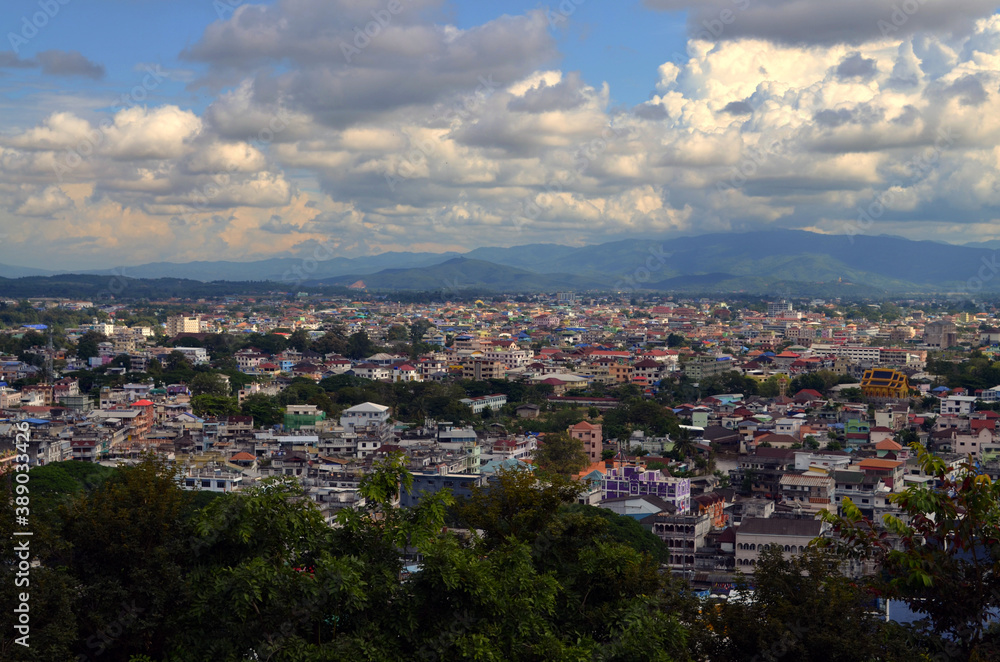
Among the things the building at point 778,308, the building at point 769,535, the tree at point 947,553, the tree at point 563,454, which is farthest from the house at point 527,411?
the building at point 778,308

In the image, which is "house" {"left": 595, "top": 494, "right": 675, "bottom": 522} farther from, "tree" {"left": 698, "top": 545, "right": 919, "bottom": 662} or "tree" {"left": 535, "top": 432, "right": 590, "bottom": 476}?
"tree" {"left": 698, "top": 545, "right": 919, "bottom": 662}

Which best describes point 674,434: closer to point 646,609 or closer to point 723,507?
point 723,507

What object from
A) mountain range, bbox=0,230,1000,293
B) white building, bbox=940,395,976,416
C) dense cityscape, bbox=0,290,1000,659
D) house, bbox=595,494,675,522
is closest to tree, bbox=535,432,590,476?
dense cityscape, bbox=0,290,1000,659

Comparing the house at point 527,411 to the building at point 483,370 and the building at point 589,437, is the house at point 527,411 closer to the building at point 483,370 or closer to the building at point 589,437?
the building at point 589,437

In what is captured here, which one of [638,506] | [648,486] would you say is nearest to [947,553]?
[638,506]

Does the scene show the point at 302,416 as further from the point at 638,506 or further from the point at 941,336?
the point at 941,336

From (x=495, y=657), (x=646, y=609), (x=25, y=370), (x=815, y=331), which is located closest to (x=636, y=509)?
(x=646, y=609)
